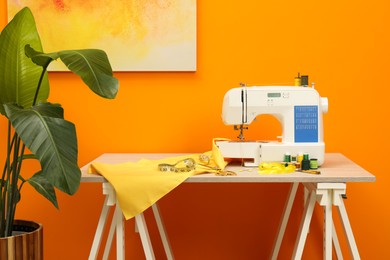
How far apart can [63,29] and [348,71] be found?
1335 millimetres

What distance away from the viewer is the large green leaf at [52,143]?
1763 mm

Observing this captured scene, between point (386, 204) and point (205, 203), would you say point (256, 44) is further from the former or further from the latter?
point (386, 204)

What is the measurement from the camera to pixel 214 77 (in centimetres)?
262

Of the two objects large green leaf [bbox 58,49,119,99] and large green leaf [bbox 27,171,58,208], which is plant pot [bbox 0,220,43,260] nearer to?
large green leaf [bbox 27,171,58,208]

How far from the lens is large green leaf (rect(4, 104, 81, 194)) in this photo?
176 cm

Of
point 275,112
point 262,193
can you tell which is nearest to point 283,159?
point 275,112

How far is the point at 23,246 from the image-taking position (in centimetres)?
203

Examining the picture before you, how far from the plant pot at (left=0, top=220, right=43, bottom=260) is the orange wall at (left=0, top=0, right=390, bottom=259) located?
0.59 meters

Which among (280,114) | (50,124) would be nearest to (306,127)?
(280,114)

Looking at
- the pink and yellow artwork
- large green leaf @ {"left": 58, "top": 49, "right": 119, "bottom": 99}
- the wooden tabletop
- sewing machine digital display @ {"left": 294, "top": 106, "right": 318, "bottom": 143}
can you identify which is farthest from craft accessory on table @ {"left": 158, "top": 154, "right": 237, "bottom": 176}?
→ the pink and yellow artwork

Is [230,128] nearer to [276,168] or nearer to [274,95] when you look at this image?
[274,95]

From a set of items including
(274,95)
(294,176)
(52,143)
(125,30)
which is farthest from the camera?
(125,30)

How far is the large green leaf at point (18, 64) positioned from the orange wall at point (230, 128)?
1.50 ft

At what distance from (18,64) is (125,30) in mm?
578
